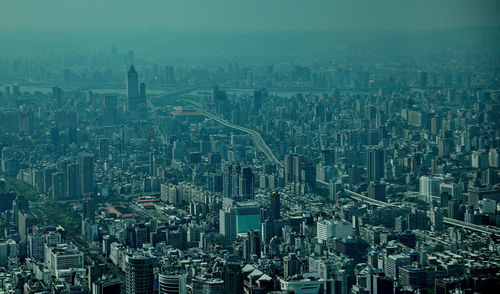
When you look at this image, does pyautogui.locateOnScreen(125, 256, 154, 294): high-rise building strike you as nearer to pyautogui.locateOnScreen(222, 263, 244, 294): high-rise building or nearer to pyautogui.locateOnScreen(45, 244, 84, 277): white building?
pyautogui.locateOnScreen(222, 263, 244, 294): high-rise building

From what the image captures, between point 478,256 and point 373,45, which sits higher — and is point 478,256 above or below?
below

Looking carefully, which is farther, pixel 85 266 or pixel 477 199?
pixel 477 199

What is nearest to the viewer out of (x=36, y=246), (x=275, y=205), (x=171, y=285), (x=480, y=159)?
(x=171, y=285)

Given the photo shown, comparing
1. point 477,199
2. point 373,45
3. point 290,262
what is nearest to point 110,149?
point 373,45

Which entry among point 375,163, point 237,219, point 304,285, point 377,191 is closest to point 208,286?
point 304,285

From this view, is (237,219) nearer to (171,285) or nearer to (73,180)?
(171,285)

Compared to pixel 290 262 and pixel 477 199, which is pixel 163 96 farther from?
pixel 290 262
